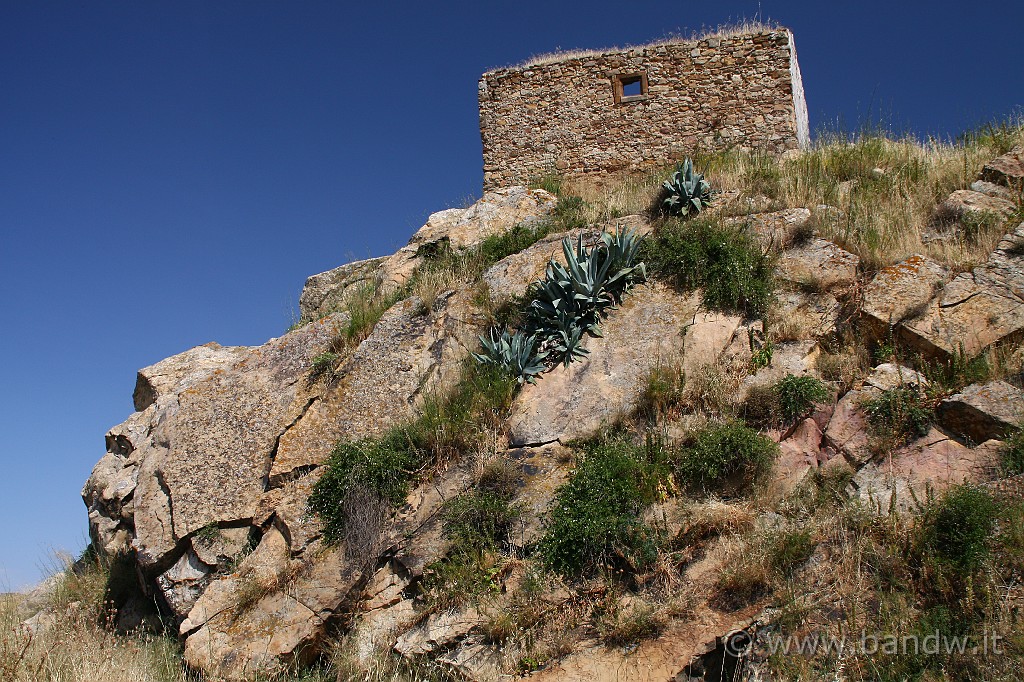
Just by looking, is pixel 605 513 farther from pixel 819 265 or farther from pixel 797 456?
pixel 819 265

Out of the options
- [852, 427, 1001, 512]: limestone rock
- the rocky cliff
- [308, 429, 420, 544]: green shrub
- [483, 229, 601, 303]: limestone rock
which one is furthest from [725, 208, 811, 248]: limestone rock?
[308, 429, 420, 544]: green shrub

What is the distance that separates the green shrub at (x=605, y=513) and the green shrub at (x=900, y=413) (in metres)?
1.96

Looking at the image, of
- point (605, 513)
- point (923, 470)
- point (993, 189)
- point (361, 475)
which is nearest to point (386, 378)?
point (361, 475)

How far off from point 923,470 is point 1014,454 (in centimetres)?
66

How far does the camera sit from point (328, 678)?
6613mm

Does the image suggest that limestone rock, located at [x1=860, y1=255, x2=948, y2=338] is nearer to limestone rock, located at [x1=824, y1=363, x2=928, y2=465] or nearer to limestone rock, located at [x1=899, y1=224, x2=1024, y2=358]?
limestone rock, located at [x1=899, y1=224, x2=1024, y2=358]

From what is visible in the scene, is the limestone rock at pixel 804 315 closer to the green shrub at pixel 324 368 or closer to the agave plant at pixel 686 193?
the agave plant at pixel 686 193

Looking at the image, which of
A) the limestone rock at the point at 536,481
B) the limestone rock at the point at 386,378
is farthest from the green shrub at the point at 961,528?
the limestone rock at the point at 386,378

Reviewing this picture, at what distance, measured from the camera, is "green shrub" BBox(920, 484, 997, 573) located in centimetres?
527

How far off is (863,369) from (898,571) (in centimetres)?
260

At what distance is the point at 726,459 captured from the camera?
682cm

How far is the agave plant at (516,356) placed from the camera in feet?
27.8

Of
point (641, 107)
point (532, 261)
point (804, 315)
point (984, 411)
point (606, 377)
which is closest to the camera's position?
point (984, 411)

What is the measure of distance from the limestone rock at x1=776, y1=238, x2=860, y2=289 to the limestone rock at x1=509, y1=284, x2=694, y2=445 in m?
1.27
